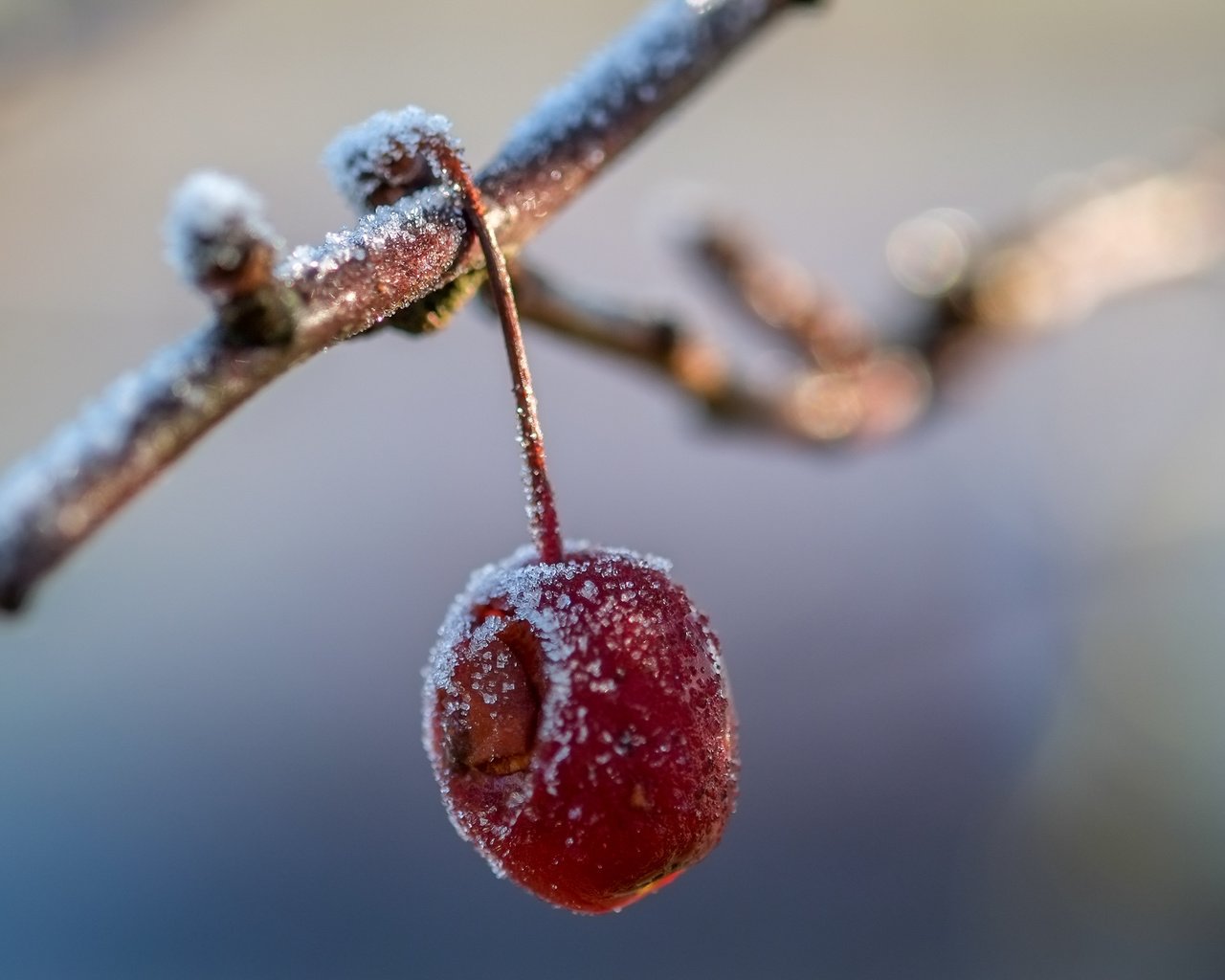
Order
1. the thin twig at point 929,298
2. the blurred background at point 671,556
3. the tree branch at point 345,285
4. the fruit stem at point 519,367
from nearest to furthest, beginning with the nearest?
1. the tree branch at point 345,285
2. the fruit stem at point 519,367
3. the thin twig at point 929,298
4. the blurred background at point 671,556

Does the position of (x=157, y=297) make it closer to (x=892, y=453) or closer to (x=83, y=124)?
(x=83, y=124)

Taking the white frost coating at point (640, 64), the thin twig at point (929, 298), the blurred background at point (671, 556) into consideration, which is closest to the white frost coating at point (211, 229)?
the white frost coating at point (640, 64)

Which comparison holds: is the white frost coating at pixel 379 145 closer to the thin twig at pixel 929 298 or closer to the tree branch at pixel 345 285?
the tree branch at pixel 345 285

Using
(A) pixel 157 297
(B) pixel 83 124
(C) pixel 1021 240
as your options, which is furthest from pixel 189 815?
(C) pixel 1021 240

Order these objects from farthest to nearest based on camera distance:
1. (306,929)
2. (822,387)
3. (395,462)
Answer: (395,462), (306,929), (822,387)

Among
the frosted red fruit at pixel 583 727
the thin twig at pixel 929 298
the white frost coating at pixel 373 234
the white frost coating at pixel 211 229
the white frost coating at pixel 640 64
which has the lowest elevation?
the frosted red fruit at pixel 583 727

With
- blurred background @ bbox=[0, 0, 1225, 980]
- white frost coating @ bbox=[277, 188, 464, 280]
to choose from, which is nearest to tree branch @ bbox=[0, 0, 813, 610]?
white frost coating @ bbox=[277, 188, 464, 280]
